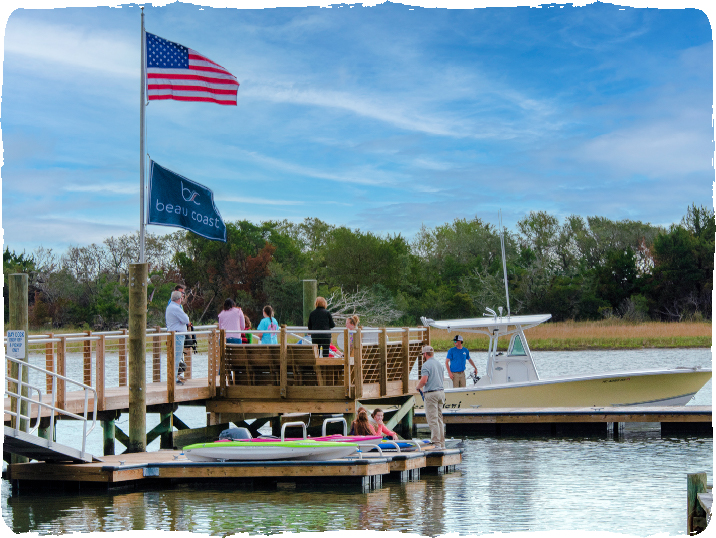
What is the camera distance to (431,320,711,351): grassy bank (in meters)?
50.8

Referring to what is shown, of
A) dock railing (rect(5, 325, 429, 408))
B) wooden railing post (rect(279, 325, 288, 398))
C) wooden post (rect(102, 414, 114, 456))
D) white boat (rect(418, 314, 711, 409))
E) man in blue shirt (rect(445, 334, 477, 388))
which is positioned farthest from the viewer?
white boat (rect(418, 314, 711, 409))

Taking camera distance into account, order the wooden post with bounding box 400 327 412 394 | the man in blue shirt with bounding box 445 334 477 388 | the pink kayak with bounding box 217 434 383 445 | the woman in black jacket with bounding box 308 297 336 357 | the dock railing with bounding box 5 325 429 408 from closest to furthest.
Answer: the pink kayak with bounding box 217 434 383 445
the dock railing with bounding box 5 325 429 408
the woman in black jacket with bounding box 308 297 336 357
the wooden post with bounding box 400 327 412 394
the man in blue shirt with bounding box 445 334 477 388

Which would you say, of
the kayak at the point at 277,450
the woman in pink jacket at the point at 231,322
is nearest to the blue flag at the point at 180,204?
the kayak at the point at 277,450

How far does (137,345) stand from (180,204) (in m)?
2.87

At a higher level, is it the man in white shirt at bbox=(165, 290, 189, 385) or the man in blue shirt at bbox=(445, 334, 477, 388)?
the man in white shirt at bbox=(165, 290, 189, 385)

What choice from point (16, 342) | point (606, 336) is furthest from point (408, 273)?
point (16, 342)

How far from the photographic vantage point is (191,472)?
14.3m

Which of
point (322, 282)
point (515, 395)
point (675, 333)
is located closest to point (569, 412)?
point (515, 395)

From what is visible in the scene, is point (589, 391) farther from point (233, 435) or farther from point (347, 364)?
point (233, 435)

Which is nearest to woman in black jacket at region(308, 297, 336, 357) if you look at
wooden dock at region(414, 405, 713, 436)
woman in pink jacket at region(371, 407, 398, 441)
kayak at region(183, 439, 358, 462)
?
woman in pink jacket at region(371, 407, 398, 441)

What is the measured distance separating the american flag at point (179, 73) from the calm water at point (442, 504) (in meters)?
6.17

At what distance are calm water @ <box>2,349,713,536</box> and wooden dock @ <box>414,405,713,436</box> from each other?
368 cm

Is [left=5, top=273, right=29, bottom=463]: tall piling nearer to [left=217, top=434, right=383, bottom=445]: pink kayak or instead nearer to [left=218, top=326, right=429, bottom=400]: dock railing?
[left=217, top=434, right=383, bottom=445]: pink kayak

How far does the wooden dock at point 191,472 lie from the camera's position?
45.5 ft
